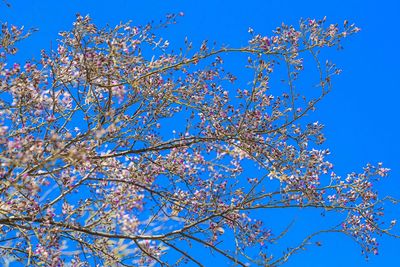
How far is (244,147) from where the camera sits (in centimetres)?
728

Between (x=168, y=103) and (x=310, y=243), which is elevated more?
(x=168, y=103)

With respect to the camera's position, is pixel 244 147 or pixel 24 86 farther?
pixel 244 147

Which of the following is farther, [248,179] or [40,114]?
[248,179]

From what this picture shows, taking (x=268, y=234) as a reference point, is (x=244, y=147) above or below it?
above

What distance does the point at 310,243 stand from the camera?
7328mm

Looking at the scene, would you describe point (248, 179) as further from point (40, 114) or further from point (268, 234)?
point (40, 114)

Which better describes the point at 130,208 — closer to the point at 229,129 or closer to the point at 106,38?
A: the point at 229,129

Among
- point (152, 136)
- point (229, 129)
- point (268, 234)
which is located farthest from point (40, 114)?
point (268, 234)

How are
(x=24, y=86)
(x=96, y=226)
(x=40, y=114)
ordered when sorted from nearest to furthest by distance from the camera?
(x=24, y=86) < (x=40, y=114) < (x=96, y=226)

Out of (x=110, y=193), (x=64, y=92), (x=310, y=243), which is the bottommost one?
(x=310, y=243)

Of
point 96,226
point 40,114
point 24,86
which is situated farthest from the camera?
point 96,226

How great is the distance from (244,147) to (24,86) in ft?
8.83

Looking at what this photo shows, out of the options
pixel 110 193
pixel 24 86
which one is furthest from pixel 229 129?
pixel 24 86

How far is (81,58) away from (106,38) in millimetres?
382
